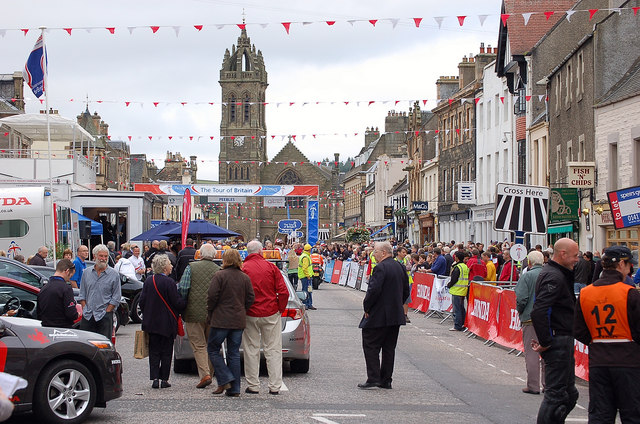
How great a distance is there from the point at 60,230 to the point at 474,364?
16.9 metres

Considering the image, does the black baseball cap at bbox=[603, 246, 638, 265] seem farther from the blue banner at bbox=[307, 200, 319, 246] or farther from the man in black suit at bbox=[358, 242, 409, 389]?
the blue banner at bbox=[307, 200, 319, 246]

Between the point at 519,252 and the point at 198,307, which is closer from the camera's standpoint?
the point at 198,307

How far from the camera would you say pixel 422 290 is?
1016 inches

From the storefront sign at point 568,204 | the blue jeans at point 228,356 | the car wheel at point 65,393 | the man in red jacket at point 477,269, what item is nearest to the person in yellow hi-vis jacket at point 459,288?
the man in red jacket at point 477,269

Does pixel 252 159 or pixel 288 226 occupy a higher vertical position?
pixel 252 159

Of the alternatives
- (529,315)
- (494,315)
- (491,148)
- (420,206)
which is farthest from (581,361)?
(420,206)

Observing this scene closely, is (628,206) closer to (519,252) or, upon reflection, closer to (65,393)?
(519,252)

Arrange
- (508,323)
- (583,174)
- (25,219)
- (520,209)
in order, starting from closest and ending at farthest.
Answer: (520,209), (508,323), (583,174), (25,219)

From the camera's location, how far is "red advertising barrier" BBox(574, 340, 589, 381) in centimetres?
1237

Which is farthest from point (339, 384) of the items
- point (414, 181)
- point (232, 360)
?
point (414, 181)

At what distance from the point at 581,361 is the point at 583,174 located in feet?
45.1

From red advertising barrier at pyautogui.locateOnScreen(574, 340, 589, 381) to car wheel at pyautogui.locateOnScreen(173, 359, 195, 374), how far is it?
5.00 meters

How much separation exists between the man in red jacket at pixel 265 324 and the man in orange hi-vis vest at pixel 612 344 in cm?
423

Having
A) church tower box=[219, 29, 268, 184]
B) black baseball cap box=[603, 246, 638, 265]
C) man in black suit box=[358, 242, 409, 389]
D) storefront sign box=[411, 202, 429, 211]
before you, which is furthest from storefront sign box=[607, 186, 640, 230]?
church tower box=[219, 29, 268, 184]
